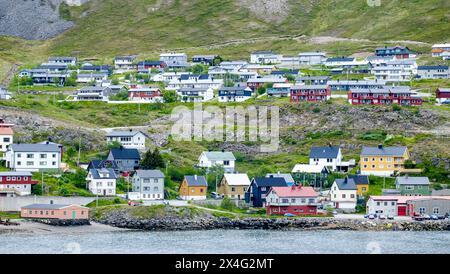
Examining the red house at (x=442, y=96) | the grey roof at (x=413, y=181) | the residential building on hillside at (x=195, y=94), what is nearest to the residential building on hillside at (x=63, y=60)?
the residential building on hillside at (x=195, y=94)

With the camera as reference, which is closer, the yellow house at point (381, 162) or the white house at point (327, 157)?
the yellow house at point (381, 162)

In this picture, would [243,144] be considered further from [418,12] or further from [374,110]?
[418,12]

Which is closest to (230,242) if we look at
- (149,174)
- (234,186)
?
(149,174)

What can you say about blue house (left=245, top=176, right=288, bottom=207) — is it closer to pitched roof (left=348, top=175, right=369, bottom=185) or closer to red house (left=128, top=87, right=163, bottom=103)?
pitched roof (left=348, top=175, right=369, bottom=185)

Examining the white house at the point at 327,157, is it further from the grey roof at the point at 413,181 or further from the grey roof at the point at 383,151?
the grey roof at the point at 413,181

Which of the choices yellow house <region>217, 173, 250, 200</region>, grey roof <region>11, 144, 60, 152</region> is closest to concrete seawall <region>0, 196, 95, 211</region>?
grey roof <region>11, 144, 60, 152</region>
